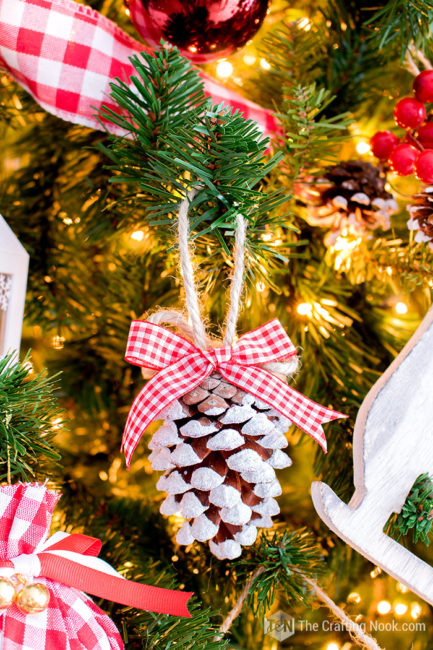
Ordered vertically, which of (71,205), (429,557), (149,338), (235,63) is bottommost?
(429,557)

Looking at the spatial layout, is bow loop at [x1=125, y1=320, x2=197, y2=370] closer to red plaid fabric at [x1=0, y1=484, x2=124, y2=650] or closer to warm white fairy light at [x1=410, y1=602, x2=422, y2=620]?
red plaid fabric at [x1=0, y1=484, x2=124, y2=650]

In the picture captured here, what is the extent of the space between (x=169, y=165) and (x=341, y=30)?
0.36m

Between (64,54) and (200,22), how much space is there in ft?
0.49

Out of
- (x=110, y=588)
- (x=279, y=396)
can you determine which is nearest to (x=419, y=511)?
(x=279, y=396)

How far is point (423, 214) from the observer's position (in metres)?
0.58

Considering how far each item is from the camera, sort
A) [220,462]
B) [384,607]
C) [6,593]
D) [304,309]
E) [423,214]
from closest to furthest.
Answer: [6,593] < [220,462] < [423,214] < [304,309] < [384,607]

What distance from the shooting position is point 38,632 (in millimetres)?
384

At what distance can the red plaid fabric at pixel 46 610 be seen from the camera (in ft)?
1.26

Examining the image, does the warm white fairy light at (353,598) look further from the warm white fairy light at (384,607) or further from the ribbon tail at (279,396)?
the ribbon tail at (279,396)

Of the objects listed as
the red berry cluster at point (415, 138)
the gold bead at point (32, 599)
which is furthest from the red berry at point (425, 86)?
the gold bead at point (32, 599)

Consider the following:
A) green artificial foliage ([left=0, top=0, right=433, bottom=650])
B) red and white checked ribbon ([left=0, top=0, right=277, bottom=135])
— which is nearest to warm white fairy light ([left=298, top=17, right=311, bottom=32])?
green artificial foliage ([left=0, top=0, right=433, bottom=650])

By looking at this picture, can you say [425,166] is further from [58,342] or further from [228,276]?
[58,342]

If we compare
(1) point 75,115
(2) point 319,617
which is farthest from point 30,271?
(2) point 319,617

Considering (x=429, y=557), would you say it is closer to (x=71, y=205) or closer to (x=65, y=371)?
(x=65, y=371)
